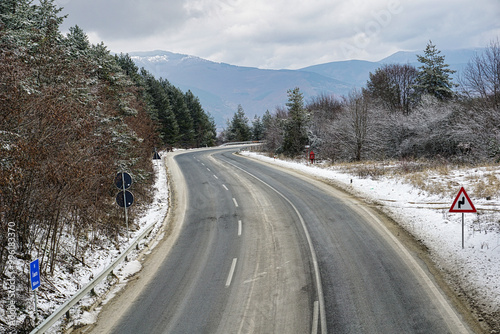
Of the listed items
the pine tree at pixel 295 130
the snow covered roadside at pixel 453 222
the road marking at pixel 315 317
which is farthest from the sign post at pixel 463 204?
the pine tree at pixel 295 130

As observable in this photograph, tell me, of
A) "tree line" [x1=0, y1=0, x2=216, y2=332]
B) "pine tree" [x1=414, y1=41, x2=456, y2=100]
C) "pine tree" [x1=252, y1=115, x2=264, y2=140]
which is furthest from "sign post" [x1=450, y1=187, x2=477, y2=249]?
"pine tree" [x1=252, y1=115, x2=264, y2=140]

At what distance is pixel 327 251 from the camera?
35.7ft

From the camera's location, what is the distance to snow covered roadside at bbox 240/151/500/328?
8.15 meters

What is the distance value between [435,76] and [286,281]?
44967 mm

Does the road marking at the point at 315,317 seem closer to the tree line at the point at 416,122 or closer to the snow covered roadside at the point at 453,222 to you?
the snow covered roadside at the point at 453,222

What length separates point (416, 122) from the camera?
33.9 meters

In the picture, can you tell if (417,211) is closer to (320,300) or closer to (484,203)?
(484,203)

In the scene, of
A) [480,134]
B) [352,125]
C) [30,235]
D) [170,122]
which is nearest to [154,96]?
[170,122]

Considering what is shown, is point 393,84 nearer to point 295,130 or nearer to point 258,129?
point 295,130

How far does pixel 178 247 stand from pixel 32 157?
21.3ft

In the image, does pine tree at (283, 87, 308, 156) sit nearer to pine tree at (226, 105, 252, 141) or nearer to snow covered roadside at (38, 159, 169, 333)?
snow covered roadside at (38, 159, 169, 333)

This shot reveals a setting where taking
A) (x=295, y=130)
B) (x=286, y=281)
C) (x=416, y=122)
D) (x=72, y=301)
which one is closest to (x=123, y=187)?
(x=72, y=301)

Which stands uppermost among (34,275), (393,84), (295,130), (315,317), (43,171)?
(393,84)

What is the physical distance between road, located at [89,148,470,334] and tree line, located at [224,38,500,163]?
18.5 metres
